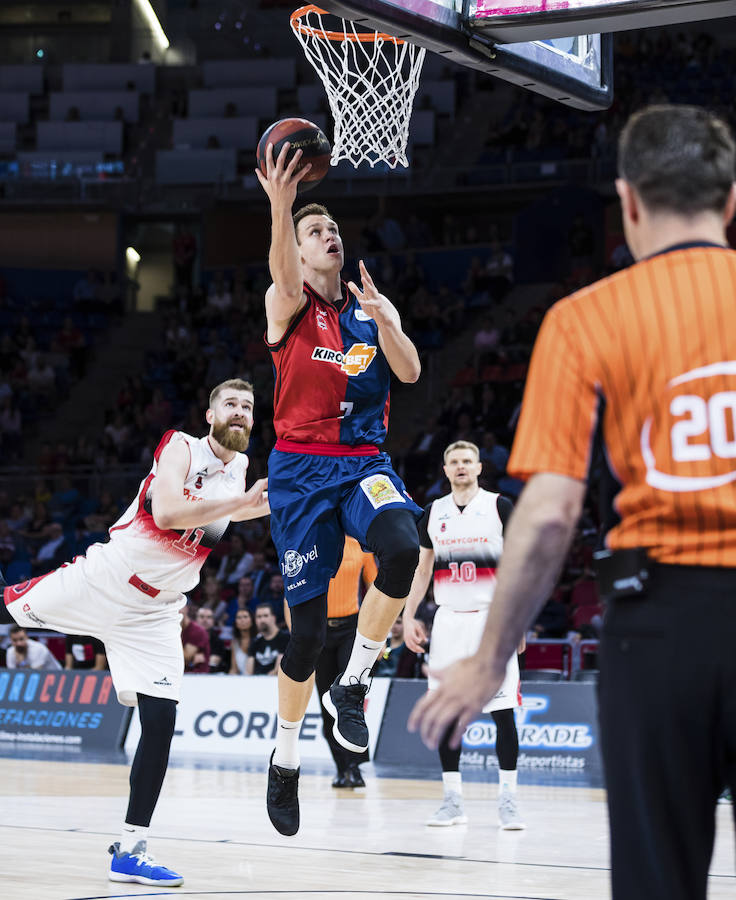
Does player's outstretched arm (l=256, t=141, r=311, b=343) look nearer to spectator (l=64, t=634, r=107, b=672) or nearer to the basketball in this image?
the basketball

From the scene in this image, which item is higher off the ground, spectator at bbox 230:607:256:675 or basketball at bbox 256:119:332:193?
basketball at bbox 256:119:332:193

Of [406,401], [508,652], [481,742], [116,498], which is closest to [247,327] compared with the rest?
[406,401]

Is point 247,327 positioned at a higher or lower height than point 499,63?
higher

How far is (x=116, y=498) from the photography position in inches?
745


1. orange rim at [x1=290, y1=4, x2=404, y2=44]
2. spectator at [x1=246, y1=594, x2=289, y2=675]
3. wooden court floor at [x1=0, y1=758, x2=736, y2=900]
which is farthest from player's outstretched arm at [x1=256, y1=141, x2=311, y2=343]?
spectator at [x1=246, y1=594, x2=289, y2=675]

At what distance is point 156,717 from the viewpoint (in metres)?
6.07

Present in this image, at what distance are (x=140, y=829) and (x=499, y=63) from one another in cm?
412

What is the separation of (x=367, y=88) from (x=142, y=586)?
9.73 ft

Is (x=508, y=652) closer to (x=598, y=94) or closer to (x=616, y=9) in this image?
(x=616, y=9)

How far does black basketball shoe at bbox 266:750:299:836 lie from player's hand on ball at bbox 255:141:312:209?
8.66 ft

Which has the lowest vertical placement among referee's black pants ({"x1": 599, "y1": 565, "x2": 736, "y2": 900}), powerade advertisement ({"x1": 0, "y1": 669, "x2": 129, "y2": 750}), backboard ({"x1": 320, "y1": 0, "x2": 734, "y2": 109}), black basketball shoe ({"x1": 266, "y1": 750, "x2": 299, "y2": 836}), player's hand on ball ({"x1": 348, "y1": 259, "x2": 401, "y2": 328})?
powerade advertisement ({"x1": 0, "y1": 669, "x2": 129, "y2": 750})

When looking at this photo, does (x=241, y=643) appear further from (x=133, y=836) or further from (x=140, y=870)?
(x=140, y=870)

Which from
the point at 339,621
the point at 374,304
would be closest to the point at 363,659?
the point at 374,304

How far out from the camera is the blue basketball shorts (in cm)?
579
